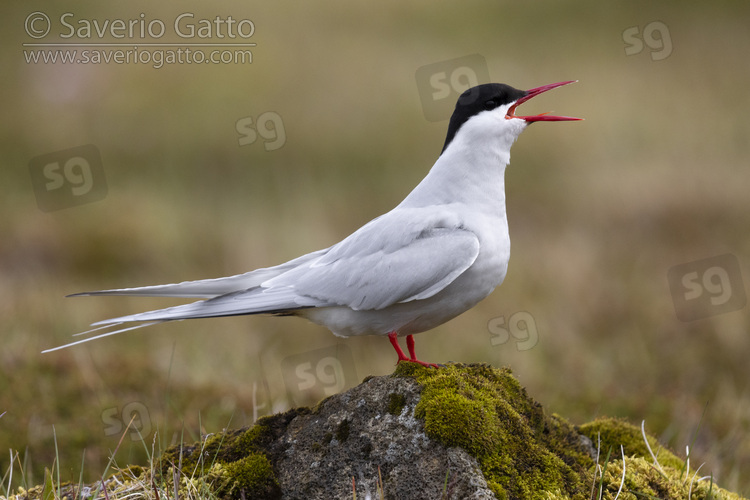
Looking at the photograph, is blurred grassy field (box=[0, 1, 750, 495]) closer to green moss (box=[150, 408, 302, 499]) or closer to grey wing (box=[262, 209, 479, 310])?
green moss (box=[150, 408, 302, 499])

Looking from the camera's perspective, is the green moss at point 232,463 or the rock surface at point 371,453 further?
the green moss at point 232,463

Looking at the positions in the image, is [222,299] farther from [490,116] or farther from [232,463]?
[490,116]

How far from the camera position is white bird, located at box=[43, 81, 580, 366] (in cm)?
404

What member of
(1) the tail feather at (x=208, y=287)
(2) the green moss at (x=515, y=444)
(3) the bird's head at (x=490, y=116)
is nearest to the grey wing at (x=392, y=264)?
(1) the tail feather at (x=208, y=287)

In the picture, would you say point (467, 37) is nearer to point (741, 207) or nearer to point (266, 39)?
point (266, 39)

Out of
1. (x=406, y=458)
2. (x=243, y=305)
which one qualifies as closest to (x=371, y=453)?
(x=406, y=458)

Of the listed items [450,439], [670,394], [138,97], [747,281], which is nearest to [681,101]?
[747,281]

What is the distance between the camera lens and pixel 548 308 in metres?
9.38

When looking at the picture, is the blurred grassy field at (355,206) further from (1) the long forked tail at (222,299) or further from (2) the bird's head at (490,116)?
(2) the bird's head at (490,116)

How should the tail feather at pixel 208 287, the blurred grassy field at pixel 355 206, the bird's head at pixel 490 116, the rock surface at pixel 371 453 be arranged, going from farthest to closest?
the blurred grassy field at pixel 355 206, the bird's head at pixel 490 116, the tail feather at pixel 208 287, the rock surface at pixel 371 453

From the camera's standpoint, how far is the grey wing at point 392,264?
3986 mm

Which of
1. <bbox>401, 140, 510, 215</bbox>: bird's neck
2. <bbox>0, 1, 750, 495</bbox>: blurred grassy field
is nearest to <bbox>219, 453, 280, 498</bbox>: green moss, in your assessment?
<bbox>0, 1, 750, 495</bbox>: blurred grassy field

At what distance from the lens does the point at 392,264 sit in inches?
163

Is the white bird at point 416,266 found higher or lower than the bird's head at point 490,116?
lower
